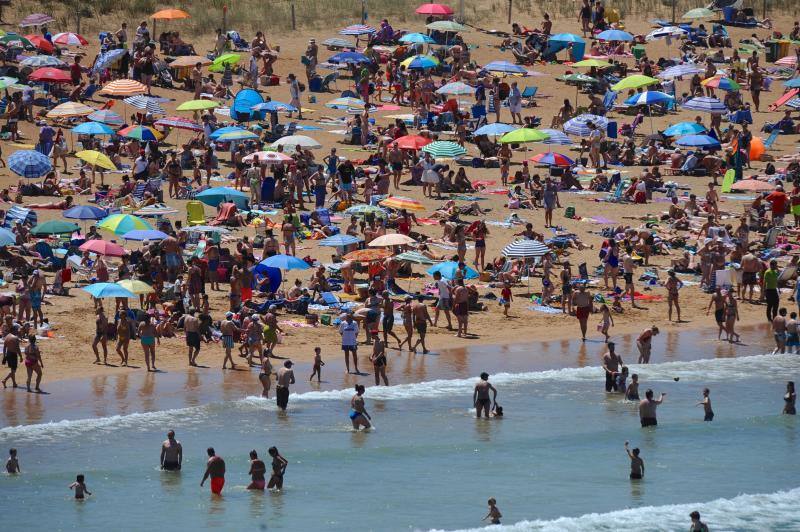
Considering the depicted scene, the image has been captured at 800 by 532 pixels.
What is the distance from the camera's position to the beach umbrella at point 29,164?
32094 millimetres

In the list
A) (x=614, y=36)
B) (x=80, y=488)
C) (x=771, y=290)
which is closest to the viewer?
(x=80, y=488)

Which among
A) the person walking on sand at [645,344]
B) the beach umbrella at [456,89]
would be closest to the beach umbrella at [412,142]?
the beach umbrella at [456,89]

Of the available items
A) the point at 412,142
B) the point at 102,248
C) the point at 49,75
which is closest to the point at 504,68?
the point at 412,142

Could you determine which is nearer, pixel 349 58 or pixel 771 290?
pixel 771 290

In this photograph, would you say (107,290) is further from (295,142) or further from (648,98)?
(648,98)

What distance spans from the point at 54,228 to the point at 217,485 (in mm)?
10928

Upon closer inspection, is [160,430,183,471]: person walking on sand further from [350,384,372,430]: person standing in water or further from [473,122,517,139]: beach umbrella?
[473,122,517,139]: beach umbrella

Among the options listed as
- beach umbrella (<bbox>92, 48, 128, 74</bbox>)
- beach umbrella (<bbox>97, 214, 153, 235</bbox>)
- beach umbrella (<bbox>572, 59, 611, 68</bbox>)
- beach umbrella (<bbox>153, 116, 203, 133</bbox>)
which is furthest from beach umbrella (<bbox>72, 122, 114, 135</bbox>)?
beach umbrella (<bbox>572, 59, 611, 68</bbox>)

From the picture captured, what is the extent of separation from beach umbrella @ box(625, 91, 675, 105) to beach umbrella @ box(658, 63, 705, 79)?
1.25 metres

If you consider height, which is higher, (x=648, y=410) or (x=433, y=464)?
(x=648, y=410)

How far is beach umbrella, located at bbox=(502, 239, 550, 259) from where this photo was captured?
1166 inches

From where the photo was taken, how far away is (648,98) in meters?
41.1

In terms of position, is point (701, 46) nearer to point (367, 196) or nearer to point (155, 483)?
point (367, 196)

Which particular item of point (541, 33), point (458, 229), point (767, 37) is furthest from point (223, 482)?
point (767, 37)
